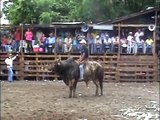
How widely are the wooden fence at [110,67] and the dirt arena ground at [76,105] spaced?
573cm

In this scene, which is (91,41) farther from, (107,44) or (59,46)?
(59,46)

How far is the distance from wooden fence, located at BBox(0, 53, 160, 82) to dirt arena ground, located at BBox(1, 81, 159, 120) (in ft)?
18.8

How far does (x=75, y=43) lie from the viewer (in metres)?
23.6

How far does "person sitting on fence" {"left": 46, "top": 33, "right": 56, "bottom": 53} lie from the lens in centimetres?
2350

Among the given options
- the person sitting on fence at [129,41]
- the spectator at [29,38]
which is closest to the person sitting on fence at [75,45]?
the spectator at [29,38]

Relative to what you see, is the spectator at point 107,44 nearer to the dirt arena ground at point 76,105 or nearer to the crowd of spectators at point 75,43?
the crowd of spectators at point 75,43

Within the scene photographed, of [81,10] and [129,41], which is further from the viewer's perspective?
[81,10]

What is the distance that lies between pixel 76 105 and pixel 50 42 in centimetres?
1067

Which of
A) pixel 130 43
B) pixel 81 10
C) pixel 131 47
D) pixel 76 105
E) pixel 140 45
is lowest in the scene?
pixel 76 105

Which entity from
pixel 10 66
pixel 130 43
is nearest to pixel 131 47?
pixel 130 43

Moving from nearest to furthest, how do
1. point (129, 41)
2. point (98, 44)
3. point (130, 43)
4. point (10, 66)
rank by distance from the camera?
point (10, 66) → point (129, 41) → point (130, 43) → point (98, 44)

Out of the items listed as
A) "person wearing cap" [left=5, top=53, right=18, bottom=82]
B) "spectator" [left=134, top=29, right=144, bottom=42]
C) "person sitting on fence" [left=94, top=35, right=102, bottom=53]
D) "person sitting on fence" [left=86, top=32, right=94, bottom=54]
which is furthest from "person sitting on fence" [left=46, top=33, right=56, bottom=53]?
"spectator" [left=134, top=29, right=144, bottom=42]

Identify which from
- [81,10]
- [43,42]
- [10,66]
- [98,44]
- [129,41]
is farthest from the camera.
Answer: [81,10]

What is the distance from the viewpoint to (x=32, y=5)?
28.2 meters
